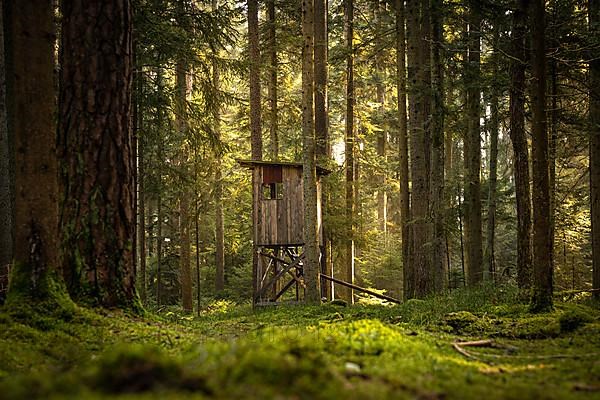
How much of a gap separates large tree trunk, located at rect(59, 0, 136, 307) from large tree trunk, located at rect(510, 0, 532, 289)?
795cm

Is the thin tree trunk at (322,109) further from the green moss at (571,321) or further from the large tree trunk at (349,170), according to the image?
the green moss at (571,321)

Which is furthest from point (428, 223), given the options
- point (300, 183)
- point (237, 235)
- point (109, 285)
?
point (237, 235)

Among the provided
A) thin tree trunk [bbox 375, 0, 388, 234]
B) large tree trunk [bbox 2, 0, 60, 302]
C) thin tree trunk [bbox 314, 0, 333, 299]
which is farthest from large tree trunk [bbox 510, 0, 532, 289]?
thin tree trunk [bbox 375, 0, 388, 234]

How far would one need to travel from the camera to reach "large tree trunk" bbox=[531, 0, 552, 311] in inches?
324

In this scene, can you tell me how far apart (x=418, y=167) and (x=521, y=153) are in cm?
380

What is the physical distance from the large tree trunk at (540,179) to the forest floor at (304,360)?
1.46ft

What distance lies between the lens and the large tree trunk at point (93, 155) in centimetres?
691

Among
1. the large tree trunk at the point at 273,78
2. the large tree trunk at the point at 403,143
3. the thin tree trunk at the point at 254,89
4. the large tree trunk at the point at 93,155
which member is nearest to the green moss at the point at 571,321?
the large tree trunk at the point at 93,155

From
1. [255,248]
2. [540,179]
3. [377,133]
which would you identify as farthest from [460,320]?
[377,133]

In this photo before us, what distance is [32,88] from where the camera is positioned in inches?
233

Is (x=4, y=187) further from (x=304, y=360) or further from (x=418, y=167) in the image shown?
(x=304, y=360)

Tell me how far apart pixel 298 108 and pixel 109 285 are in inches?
738

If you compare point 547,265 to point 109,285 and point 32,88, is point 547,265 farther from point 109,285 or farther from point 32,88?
point 32,88

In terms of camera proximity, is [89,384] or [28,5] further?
[28,5]
